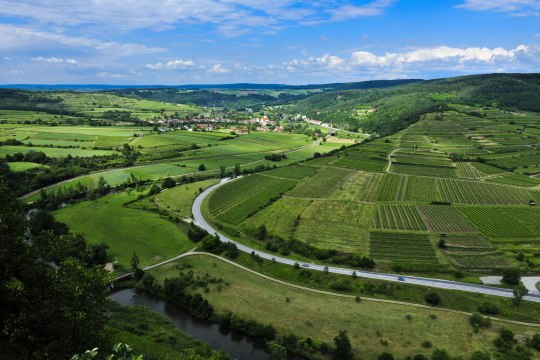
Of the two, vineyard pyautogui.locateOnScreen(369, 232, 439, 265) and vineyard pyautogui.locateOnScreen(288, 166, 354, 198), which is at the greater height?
vineyard pyautogui.locateOnScreen(288, 166, 354, 198)

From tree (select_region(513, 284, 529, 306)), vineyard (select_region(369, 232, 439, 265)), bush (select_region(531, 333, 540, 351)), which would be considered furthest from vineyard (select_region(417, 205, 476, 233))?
bush (select_region(531, 333, 540, 351))

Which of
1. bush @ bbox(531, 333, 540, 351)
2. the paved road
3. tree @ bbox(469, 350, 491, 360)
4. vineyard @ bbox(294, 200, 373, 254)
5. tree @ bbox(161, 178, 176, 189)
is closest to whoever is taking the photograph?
tree @ bbox(469, 350, 491, 360)

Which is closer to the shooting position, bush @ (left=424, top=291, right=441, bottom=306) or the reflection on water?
the reflection on water

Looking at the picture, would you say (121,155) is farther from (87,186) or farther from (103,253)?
(103,253)

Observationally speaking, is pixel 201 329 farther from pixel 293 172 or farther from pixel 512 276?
Answer: pixel 293 172

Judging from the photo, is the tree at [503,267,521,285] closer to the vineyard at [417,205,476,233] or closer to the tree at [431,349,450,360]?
the vineyard at [417,205,476,233]

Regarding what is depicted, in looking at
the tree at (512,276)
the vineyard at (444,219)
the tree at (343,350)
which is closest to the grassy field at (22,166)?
the tree at (343,350)

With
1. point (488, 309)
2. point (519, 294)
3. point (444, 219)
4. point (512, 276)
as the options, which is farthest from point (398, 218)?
point (488, 309)
